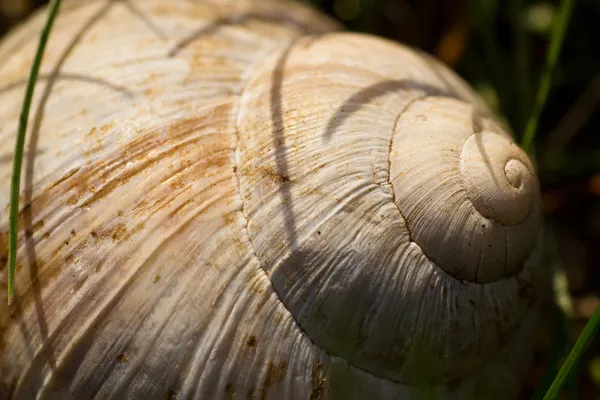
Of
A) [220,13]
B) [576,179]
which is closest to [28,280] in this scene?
[220,13]

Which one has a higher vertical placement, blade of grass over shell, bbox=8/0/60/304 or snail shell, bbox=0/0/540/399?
blade of grass over shell, bbox=8/0/60/304

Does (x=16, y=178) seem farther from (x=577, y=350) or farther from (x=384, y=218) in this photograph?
(x=577, y=350)

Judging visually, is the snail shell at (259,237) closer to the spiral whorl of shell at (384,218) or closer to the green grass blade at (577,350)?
the spiral whorl of shell at (384,218)

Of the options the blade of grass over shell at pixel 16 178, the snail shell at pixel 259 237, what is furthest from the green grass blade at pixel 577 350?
the blade of grass over shell at pixel 16 178

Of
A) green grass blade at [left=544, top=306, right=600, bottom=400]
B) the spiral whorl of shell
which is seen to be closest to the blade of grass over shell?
the spiral whorl of shell


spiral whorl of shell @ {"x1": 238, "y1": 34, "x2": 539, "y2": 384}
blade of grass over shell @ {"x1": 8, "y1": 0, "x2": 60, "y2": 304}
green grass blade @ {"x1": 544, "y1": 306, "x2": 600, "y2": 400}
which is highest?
blade of grass over shell @ {"x1": 8, "y1": 0, "x2": 60, "y2": 304}

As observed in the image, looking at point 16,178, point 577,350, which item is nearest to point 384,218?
point 577,350

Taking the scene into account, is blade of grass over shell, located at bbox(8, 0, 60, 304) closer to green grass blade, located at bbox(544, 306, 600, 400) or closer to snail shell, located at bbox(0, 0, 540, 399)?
snail shell, located at bbox(0, 0, 540, 399)
